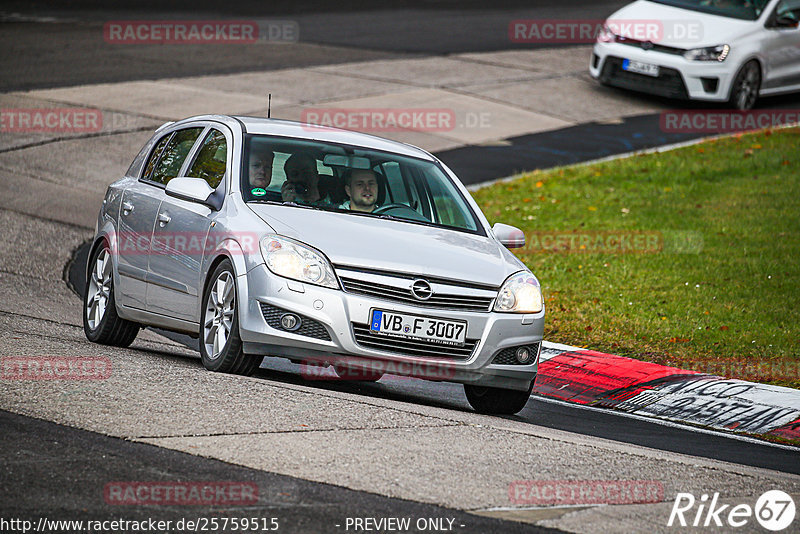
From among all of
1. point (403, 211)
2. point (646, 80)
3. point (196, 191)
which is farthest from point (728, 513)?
point (646, 80)

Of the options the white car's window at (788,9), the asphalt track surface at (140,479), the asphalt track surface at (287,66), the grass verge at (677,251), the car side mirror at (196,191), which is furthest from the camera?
the white car's window at (788,9)

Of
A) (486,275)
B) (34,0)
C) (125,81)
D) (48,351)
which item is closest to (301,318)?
(486,275)

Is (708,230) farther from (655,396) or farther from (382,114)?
(382,114)

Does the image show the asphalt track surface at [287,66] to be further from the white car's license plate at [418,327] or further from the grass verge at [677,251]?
the grass verge at [677,251]

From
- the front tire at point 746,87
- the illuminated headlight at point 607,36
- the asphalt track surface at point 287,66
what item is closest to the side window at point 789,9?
the front tire at point 746,87

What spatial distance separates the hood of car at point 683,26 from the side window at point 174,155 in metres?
12.9

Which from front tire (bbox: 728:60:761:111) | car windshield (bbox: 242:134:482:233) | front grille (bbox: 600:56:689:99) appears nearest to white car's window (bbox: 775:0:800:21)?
front tire (bbox: 728:60:761:111)

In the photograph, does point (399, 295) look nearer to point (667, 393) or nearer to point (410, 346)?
point (410, 346)

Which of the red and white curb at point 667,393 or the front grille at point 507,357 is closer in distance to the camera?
the front grille at point 507,357

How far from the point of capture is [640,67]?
21.2m

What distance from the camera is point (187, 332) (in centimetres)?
849

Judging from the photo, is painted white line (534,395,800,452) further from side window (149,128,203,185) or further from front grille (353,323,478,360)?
side window (149,128,203,185)

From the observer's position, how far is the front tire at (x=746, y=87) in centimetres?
2078

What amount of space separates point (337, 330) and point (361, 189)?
1.44 metres
